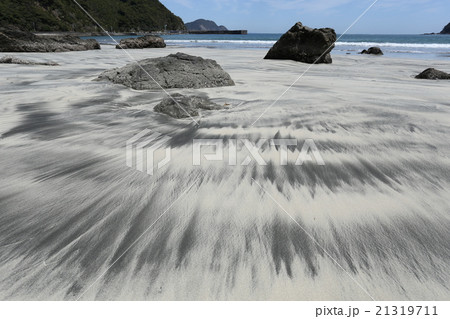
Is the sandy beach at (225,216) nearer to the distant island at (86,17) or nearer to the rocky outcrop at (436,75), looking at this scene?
the rocky outcrop at (436,75)

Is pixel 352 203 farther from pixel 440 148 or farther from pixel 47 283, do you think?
pixel 47 283

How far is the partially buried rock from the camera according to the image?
240cm

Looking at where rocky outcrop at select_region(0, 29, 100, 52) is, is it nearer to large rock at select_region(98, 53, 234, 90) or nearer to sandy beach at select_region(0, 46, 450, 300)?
large rock at select_region(98, 53, 234, 90)

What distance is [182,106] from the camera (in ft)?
8.10

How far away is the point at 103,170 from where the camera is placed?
59.7 inches

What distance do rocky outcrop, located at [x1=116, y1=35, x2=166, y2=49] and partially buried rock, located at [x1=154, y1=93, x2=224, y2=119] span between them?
1273 cm

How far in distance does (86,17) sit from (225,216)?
85.7 metres

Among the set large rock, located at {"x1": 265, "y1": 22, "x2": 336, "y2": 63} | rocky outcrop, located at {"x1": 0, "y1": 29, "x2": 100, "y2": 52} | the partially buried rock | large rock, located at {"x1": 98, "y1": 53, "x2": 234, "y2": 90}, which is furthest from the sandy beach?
rocky outcrop, located at {"x1": 0, "y1": 29, "x2": 100, "y2": 52}

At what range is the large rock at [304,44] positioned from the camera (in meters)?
7.95

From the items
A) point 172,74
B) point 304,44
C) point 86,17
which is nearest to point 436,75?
point 304,44

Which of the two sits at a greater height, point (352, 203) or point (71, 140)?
point (352, 203)
